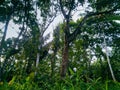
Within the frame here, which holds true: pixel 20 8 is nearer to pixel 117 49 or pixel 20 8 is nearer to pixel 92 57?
pixel 117 49

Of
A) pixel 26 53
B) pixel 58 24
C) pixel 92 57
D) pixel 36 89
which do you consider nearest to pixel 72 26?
pixel 58 24

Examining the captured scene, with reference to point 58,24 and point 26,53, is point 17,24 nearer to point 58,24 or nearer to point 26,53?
point 26,53

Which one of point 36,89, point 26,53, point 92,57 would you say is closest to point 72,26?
point 92,57

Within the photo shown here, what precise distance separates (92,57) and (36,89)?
38.8 meters

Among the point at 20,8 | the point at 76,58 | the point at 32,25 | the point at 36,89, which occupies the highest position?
the point at 20,8

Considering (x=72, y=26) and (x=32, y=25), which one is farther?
(x=72, y=26)

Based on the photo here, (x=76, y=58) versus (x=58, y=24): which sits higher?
(x=58, y=24)

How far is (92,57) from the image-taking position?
131ft

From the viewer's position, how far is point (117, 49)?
34000 mm

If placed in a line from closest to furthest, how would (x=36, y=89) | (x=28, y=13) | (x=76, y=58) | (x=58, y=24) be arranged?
(x=36, y=89)
(x=28, y=13)
(x=58, y=24)
(x=76, y=58)

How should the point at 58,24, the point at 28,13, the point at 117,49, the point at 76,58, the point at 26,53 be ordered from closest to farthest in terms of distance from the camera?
1. the point at 28,13
2. the point at 26,53
3. the point at 117,49
4. the point at 58,24
5. the point at 76,58

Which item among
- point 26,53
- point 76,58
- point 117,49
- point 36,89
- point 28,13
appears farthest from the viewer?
point 76,58

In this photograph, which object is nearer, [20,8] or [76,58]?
[20,8]

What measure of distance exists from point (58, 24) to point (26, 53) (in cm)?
999
